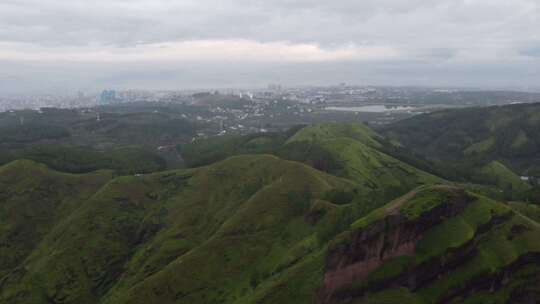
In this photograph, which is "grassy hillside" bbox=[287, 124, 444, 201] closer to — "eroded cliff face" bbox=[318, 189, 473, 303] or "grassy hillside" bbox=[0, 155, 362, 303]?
"grassy hillside" bbox=[0, 155, 362, 303]

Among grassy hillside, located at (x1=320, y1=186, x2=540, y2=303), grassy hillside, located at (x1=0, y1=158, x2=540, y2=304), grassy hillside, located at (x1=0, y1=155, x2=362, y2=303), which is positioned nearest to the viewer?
grassy hillside, located at (x1=320, y1=186, x2=540, y2=303)

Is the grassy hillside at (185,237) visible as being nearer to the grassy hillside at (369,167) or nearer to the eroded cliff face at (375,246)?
the eroded cliff face at (375,246)

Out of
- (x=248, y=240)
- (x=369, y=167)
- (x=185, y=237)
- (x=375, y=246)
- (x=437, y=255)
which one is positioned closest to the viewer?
(x=437, y=255)

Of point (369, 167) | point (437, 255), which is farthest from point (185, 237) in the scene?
point (369, 167)

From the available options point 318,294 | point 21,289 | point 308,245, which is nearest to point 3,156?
point 21,289

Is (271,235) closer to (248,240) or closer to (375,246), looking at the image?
(248,240)

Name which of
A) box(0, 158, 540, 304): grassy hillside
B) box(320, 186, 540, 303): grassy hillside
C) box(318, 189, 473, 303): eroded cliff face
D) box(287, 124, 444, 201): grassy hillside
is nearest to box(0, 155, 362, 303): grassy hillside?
box(0, 158, 540, 304): grassy hillside

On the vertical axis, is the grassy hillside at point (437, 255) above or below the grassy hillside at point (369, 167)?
above

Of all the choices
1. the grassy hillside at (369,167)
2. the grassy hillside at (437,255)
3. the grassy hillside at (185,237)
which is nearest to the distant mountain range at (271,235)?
the grassy hillside at (437,255)

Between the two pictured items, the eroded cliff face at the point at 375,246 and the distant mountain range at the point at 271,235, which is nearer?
the distant mountain range at the point at 271,235
